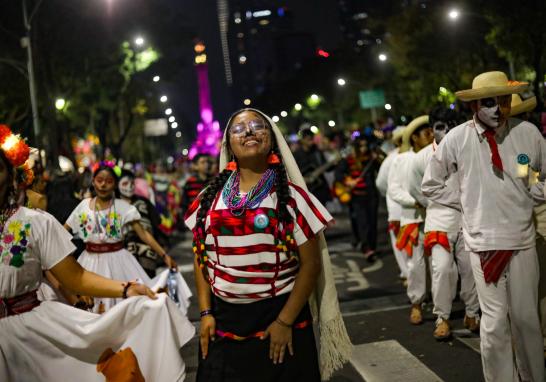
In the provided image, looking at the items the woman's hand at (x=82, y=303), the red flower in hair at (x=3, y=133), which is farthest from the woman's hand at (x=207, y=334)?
the red flower in hair at (x=3, y=133)

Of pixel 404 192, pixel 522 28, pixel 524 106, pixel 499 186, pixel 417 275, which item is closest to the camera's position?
pixel 499 186

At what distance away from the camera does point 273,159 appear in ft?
12.3

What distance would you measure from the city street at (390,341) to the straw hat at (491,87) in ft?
7.40

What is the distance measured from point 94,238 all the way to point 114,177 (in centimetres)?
69

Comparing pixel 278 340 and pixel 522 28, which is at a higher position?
pixel 522 28

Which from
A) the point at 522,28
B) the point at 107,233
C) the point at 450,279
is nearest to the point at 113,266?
the point at 107,233

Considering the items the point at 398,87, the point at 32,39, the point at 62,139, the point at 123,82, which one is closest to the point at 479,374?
the point at 32,39

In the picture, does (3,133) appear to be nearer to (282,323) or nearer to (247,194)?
(247,194)

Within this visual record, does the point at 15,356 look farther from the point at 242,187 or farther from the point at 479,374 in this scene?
the point at 479,374

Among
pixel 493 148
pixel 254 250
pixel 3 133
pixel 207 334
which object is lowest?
pixel 207 334

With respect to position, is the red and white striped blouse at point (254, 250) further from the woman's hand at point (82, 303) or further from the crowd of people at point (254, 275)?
the woman's hand at point (82, 303)

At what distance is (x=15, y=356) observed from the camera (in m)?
3.51

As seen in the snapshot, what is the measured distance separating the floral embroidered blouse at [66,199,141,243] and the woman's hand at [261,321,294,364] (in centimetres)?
394

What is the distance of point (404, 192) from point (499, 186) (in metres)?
3.24
